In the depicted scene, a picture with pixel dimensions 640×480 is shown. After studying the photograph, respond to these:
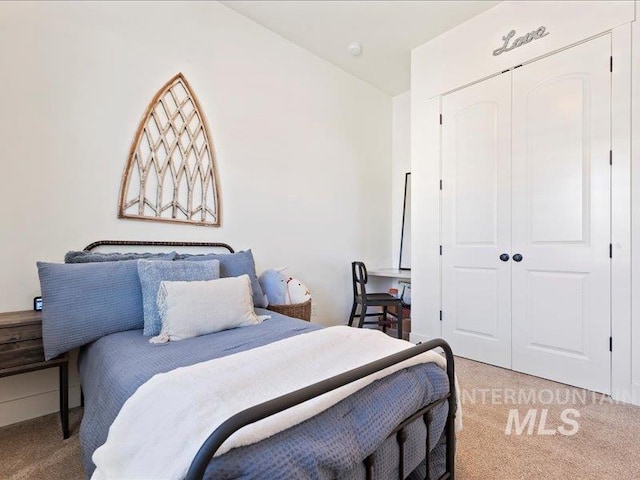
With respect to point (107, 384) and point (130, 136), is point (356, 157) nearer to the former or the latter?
point (130, 136)

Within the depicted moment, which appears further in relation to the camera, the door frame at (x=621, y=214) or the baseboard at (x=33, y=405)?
the door frame at (x=621, y=214)

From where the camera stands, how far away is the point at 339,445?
32.3 inches

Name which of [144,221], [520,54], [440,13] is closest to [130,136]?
[144,221]

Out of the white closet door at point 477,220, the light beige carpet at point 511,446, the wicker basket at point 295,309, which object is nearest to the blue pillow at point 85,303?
the light beige carpet at point 511,446

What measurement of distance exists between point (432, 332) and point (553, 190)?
1597 mm

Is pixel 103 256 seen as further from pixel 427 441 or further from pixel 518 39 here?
pixel 518 39

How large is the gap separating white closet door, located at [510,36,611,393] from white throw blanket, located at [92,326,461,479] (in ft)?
5.98

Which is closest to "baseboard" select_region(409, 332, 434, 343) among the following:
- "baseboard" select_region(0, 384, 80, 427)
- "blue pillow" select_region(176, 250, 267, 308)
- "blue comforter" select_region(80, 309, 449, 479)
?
"blue pillow" select_region(176, 250, 267, 308)

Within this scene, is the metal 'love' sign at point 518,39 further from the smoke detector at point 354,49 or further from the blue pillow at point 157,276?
the blue pillow at point 157,276

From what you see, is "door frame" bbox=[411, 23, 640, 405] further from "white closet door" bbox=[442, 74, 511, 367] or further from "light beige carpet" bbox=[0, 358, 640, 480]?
"white closet door" bbox=[442, 74, 511, 367]

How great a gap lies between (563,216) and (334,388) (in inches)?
92.9

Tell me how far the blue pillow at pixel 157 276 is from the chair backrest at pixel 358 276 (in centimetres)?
171

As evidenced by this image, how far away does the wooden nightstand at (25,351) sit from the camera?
5.19 ft

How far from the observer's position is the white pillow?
5.34ft
